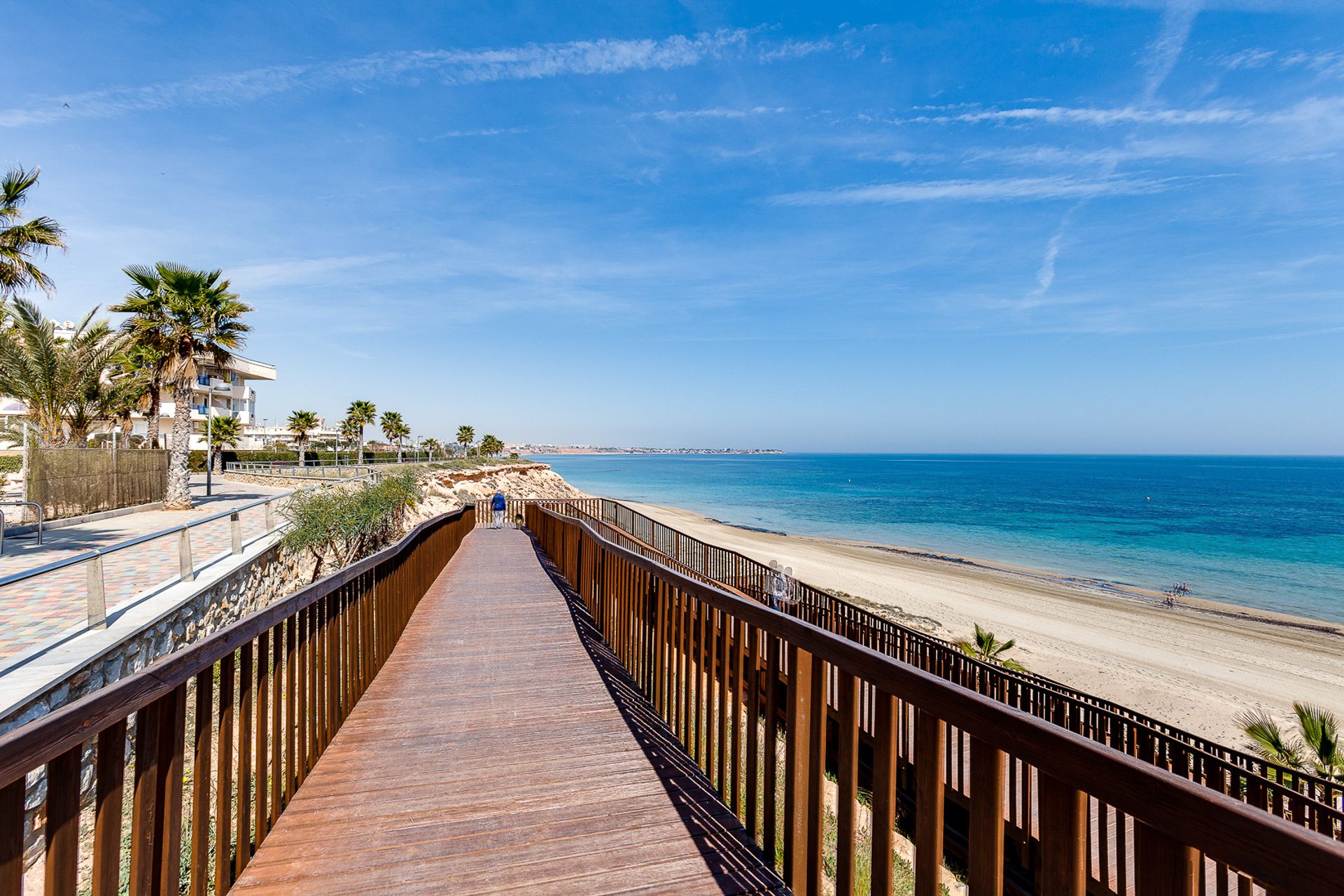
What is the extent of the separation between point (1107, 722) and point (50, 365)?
24302 mm

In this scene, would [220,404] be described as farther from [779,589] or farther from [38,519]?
[779,589]

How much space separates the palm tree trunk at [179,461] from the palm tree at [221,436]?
23045 millimetres

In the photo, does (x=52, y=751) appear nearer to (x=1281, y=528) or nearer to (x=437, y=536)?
(x=437, y=536)

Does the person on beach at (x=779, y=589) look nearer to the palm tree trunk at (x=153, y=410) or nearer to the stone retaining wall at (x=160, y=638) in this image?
the stone retaining wall at (x=160, y=638)

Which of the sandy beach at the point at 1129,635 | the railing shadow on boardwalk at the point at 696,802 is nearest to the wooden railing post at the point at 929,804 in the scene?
the railing shadow on boardwalk at the point at 696,802

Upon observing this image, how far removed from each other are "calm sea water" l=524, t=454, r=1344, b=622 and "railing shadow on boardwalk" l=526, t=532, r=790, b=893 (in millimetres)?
26411

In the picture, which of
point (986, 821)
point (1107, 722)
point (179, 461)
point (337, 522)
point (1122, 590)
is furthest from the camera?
point (1122, 590)

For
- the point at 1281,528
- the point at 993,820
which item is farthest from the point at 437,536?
the point at 1281,528

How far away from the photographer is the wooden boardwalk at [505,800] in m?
2.43

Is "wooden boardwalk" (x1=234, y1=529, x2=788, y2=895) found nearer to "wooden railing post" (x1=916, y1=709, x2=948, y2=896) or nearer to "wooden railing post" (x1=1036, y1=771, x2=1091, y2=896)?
"wooden railing post" (x1=916, y1=709, x2=948, y2=896)

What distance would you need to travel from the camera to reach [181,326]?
60.4 ft

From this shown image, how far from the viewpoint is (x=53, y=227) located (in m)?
11.9

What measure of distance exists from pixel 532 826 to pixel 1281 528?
57.9 m

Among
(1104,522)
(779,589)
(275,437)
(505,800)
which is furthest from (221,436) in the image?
(1104,522)
